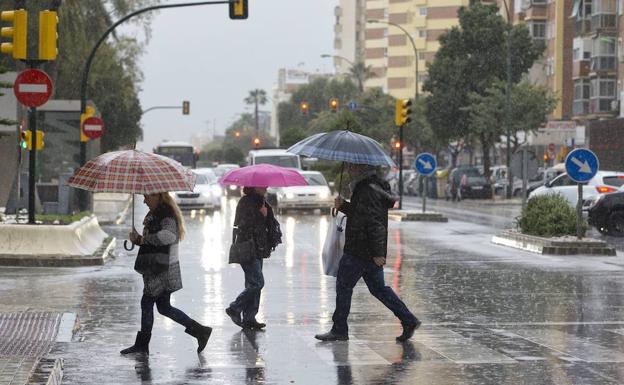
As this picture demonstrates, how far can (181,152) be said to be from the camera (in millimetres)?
85000

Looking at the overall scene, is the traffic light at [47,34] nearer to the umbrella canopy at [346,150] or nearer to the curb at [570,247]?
the umbrella canopy at [346,150]

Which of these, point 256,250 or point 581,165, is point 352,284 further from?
point 581,165

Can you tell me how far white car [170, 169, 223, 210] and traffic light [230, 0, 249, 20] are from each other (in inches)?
497

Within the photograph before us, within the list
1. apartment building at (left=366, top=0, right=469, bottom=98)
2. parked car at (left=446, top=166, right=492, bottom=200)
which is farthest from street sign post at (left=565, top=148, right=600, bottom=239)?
apartment building at (left=366, top=0, right=469, bottom=98)

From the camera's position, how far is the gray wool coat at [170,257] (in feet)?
38.7

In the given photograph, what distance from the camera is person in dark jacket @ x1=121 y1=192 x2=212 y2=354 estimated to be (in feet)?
38.8

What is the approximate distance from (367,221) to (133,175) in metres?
2.20

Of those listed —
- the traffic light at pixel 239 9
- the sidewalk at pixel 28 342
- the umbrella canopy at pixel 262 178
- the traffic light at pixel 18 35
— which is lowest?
the sidewalk at pixel 28 342

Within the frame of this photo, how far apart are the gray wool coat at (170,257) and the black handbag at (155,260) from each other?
0.03 m

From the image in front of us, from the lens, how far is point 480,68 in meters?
82.2

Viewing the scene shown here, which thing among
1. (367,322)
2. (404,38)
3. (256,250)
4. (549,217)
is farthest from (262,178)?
(404,38)

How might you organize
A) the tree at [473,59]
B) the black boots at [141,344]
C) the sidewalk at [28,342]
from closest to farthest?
the sidewalk at [28,342] < the black boots at [141,344] < the tree at [473,59]

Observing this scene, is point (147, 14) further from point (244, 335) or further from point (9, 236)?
point (244, 335)

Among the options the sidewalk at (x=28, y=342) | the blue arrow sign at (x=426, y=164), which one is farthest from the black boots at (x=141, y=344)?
the blue arrow sign at (x=426, y=164)
